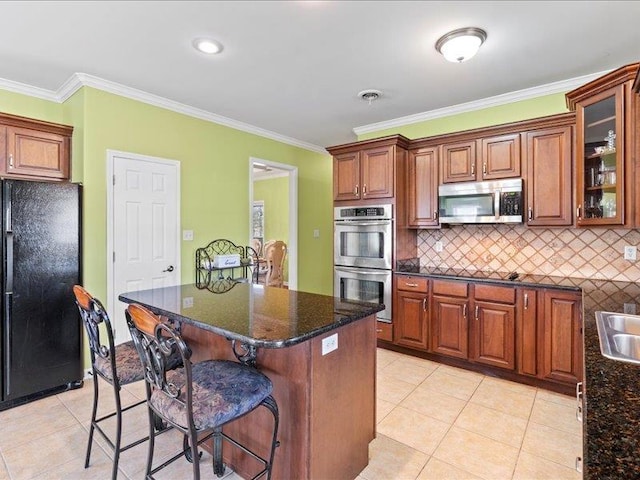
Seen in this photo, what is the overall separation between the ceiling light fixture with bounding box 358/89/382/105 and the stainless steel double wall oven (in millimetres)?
1110

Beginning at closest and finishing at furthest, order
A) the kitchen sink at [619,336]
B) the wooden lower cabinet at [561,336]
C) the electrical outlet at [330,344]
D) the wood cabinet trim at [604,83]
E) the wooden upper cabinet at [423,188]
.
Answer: the kitchen sink at [619,336] → the electrical outlet at [330,344] → the wood cabinet trim at [604,83] → the wooden lower cabinet at [561,336] → the wooden upper cabinet at [423,188]

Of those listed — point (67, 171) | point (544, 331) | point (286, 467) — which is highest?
point (67, 171)

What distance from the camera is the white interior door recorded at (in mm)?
3262

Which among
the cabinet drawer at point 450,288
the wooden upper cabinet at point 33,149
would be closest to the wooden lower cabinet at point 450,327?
the cabinet drawer at point 450,288

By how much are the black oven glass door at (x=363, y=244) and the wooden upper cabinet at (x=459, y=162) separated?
79cm

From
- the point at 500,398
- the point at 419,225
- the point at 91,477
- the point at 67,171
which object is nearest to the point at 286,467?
the point at 91,477

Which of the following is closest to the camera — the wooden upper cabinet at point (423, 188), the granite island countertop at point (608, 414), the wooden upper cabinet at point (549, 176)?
the granite island countertop at point (608, 414)

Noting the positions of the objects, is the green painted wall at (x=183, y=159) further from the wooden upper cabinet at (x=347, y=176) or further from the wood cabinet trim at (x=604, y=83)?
the wood cabinet trim at (x=604, y=83)

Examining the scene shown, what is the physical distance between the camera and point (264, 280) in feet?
22.6

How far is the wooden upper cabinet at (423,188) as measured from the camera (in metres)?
3.71

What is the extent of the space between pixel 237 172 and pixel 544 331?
3.63 m

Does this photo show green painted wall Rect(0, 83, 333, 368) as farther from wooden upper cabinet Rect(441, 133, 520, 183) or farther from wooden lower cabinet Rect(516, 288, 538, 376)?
wooden lower cabinet Rect(516, 288, 538, 376)

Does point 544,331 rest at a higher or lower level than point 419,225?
lower

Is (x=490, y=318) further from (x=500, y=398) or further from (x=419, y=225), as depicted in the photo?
(x=419, y=225)
